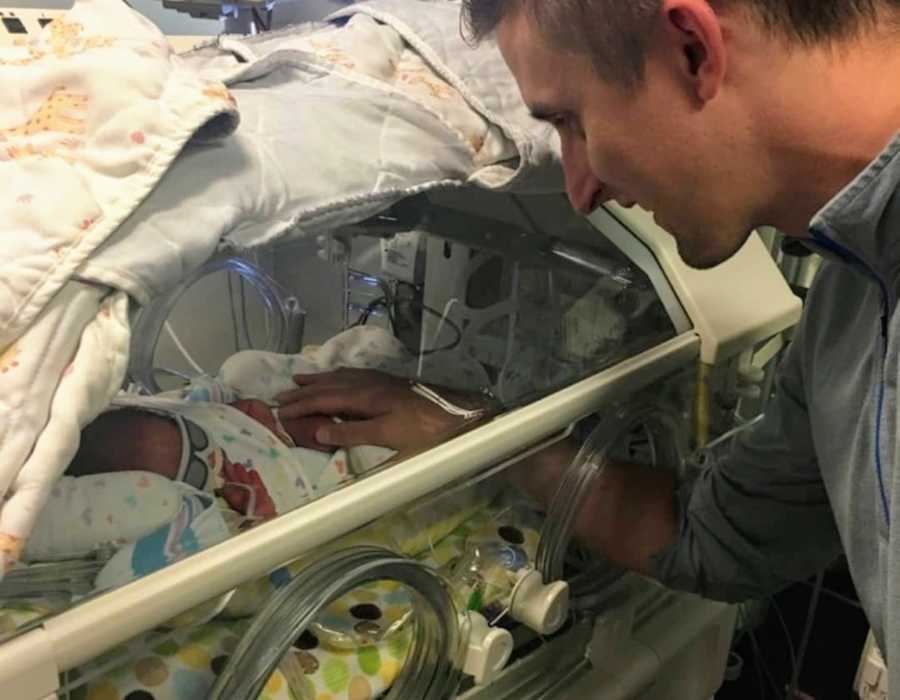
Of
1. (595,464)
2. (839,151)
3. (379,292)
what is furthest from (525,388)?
(839,151)

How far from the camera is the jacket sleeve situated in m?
1.00

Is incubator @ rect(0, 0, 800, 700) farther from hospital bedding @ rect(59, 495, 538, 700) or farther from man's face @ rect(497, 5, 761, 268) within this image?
man's face @ rect(497, 5, 761, 268)

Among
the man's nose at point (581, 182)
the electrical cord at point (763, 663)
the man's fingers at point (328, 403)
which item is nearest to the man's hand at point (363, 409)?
the man's fingers at point (328, 403)

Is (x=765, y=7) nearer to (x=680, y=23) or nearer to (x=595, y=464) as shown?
(x=680, y=23)

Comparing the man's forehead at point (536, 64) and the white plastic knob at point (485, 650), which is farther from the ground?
the man's forehead at point (536, 64)

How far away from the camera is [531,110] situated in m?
0.85

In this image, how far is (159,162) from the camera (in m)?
0.66

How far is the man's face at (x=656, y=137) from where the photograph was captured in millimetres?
753

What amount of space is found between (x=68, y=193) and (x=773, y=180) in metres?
0.51

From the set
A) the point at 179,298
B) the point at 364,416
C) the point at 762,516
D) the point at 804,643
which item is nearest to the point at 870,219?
the point at 762,516

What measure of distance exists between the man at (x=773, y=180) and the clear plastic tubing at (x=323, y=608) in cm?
14

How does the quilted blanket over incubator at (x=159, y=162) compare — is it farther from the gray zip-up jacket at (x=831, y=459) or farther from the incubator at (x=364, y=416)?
the gray zip-up jacket at (x=831, y=459)

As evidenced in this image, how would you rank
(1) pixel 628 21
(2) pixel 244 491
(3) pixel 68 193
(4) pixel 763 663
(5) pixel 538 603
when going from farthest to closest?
1. (4) pixel 763 663
2. (5) pixel 538 603
3. (2) pixel 244 491
4. (1) pixel 628 21
5. (3) pixel 68 193

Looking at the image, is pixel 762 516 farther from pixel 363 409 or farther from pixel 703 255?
pixel 363 409
